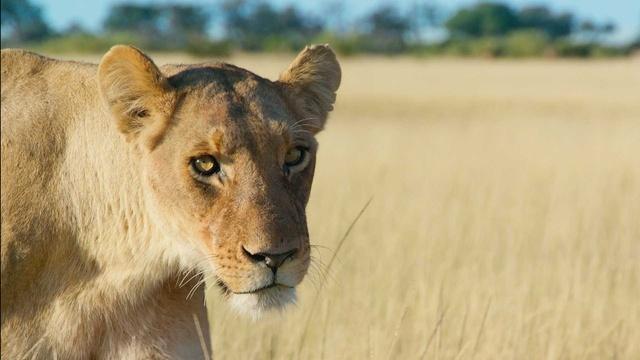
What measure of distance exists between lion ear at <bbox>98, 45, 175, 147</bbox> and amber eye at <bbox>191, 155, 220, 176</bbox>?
20cm

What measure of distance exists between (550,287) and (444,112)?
2037 centimetres

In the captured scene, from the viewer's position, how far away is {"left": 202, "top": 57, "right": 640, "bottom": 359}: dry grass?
5.90 m

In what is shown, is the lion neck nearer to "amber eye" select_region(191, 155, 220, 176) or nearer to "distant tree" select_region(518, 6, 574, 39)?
"amber eye" select_region(191, 155, 220, 176)

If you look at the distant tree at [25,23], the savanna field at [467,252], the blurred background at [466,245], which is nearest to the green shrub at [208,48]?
the distant tree at [25,23]

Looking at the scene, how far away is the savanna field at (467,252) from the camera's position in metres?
5.88

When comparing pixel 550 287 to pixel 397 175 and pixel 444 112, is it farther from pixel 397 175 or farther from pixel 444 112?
pixel 444 112

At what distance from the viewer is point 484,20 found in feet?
390

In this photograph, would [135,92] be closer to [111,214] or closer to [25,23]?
[111,214]

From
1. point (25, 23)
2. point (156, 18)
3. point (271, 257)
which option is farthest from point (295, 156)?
point (156, 18)

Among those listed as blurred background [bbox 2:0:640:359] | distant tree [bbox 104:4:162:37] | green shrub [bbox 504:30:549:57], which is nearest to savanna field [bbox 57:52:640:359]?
blurred background [bbox 2:0:640:359]

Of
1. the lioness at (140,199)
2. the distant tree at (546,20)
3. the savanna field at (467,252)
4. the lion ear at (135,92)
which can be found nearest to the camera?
the lioness at (140,199)

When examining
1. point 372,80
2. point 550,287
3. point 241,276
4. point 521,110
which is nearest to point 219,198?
point 241,276

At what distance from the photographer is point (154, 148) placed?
4.07 metres

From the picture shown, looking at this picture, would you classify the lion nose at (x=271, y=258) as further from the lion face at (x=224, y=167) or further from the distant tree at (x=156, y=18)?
the distant tree at (x=156, y=18)
